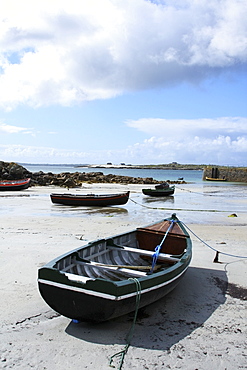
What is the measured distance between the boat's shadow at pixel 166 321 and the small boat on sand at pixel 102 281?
0.28 meters

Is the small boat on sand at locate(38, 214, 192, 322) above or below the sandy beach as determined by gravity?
above

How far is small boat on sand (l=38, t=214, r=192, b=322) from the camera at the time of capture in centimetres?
439

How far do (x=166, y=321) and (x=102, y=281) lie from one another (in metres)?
1.43

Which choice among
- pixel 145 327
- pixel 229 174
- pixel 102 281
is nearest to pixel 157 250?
pixel 145 327

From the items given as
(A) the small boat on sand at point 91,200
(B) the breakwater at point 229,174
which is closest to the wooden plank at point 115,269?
(A) the small boat on sand at point 91,200

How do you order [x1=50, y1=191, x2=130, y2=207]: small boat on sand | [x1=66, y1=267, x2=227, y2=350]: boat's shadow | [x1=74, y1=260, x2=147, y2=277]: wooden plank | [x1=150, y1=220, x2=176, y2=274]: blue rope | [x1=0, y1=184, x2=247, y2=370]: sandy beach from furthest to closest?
[x1=50, y1=191, x2=130, y2=207]: small boat on sand
[x1=150, y1=220, x2=176, y2=274]: blue rope
[x1=74, y1=260, x2=147, y2=277]: wooden plank
[x1=66, y1=267, x2=227, y2=350]: boat's shadow
[x1=0, y1=184, x2=247, y2=370]: sandy beach

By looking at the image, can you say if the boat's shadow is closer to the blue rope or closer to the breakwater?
the blue rope

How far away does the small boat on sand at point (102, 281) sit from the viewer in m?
4.39

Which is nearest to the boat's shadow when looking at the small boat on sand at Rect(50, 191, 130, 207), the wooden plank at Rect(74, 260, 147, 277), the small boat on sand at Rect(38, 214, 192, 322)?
the small boat on sand at Rect(38, 214, 192, 322)

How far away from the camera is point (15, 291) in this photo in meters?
5.95

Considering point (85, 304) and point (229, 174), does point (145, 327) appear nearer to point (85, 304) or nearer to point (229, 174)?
point (85, 304)

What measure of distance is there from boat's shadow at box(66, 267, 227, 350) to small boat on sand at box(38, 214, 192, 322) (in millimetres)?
275

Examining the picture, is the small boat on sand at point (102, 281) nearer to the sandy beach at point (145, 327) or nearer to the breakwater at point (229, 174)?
the sandy beach at point (145, 327)

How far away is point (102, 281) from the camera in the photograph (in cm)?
436
